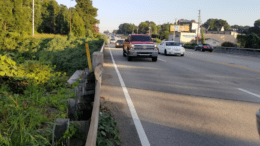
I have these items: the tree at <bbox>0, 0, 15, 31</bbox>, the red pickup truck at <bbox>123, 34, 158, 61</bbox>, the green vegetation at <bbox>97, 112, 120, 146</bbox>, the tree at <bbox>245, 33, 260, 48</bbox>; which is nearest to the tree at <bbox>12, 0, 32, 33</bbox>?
the tree at <bbox>0, 0, 15, 31</bbox>

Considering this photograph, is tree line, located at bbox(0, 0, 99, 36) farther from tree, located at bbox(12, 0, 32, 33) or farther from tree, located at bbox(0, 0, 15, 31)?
tree, located at bbox(0, 0, 15, 31)

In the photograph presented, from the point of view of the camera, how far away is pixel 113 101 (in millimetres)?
6777

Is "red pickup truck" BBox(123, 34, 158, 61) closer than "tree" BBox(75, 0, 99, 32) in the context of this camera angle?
Yes

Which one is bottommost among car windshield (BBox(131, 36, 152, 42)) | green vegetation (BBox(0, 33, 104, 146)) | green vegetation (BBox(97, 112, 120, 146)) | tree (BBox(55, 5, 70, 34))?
green vegetation (BBox(97, 112, 120, 146))

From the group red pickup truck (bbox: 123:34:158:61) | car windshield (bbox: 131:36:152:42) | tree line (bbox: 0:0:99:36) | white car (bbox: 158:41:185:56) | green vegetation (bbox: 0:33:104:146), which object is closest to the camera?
green vegetation (bbox: 0:33:104:146)

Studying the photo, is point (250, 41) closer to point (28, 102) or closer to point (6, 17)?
point (6, 17)

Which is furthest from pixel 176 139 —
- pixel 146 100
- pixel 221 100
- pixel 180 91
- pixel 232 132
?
pixel 180 91

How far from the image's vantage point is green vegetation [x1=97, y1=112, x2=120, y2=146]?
3.90 meters

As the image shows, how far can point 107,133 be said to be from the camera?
4398mm

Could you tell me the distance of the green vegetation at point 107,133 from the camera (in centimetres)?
390

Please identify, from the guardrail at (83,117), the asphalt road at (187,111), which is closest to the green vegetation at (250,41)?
the asphalt road at (187,111)

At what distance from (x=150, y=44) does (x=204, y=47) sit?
96.7ft

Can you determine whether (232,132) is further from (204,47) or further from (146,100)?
(204,47)

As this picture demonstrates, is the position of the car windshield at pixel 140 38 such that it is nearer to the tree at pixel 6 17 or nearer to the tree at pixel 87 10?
the tree at pixel 6 17
